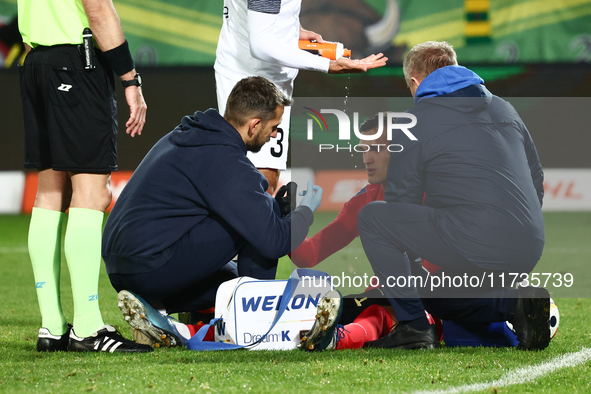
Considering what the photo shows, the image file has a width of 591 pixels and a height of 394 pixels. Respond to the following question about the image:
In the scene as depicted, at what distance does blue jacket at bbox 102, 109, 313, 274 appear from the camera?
8.58 feet

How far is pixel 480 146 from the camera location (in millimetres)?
2621

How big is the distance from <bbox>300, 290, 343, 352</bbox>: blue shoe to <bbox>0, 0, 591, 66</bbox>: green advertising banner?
33.1 ft

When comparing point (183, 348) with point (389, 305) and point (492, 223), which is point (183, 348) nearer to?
point (389, 305)

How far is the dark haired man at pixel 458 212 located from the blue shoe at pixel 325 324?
0.90 feet

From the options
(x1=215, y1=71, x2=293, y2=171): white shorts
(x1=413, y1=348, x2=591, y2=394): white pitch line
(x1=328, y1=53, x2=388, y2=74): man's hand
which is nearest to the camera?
(x1=413, y1=348, x2=591, y2=394): white pitch line

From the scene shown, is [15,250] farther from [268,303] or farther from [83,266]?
[268,303]

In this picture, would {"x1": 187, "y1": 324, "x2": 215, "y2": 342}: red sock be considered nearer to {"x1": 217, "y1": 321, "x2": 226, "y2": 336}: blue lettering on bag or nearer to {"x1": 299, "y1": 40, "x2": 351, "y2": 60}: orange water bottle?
{"x1": 217, "y1": 321, "x2": 226, "y2": 336}: blue lettering on bag

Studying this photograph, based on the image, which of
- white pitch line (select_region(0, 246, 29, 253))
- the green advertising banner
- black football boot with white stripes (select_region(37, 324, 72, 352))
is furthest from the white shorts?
the green advertising banner

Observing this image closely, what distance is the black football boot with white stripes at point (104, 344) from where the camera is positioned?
2625mm

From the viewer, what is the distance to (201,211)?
2723 millimetres

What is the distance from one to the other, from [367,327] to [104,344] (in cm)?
108

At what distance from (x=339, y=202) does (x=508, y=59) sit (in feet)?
15.5

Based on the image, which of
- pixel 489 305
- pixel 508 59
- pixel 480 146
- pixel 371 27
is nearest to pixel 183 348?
pixel 489 305

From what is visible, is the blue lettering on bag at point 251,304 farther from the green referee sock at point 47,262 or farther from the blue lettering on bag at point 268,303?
the green referee sock at point 47,262
